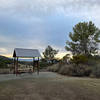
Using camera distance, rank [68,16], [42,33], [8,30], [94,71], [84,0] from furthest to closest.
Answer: [42,33] → [8,30] → [68,16] → [94,71] → [84,0]

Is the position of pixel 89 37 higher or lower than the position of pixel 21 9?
lower

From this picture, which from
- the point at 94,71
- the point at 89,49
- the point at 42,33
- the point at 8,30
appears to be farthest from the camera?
the point at 89,49

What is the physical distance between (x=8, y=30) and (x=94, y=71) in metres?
10.4

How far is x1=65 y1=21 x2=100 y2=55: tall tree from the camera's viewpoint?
671 inches

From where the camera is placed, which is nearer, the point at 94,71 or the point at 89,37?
the point at 94,71

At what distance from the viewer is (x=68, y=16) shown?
41.9 ft

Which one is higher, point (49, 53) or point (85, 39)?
point (85, 39)

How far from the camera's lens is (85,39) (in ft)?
56.0

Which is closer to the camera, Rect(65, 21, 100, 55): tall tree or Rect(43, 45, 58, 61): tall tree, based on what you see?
Rect(65, 21, 100, 55): tall tree

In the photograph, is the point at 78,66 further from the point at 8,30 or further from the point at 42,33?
the point at 8,30

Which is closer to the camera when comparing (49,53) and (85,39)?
(85,39)

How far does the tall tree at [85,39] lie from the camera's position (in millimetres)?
17047

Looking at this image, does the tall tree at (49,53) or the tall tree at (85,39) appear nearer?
the tall tree at (85,39)

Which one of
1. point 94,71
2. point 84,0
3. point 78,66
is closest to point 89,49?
point 78,66
